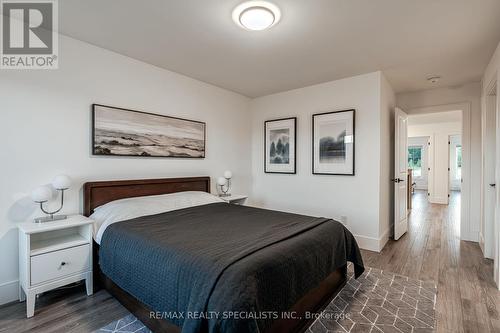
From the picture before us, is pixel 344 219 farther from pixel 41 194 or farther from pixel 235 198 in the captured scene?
pixel 41 194

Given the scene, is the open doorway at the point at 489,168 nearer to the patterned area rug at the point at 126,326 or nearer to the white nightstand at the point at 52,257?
the patterned area rug at the point at 126,326

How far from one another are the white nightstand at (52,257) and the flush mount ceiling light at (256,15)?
2224mm

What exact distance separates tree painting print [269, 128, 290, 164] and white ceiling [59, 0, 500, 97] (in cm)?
108

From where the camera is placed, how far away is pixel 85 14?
6.97 ft

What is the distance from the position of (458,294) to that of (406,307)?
645 mm

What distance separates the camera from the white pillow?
7.57 feet

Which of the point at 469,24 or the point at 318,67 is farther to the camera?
the point at 318,67

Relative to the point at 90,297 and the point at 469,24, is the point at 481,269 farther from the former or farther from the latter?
the point at 90,297

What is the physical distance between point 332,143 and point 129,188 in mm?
2873

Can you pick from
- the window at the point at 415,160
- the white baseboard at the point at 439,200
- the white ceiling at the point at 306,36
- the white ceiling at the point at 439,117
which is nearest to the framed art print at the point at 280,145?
the white ceiling at the point at 306,36

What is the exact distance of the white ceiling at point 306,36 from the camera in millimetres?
2016

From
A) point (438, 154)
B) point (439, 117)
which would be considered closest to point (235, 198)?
point (439, 117)

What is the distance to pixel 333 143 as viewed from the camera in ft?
12.4

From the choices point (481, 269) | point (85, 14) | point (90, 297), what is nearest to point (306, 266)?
point (90, 297)
